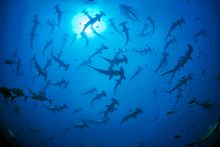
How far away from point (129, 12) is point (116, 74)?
0.71 meters

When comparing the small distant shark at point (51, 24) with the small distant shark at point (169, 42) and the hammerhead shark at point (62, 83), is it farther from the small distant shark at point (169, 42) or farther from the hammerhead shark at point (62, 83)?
the small distant shark at point (169, 42)

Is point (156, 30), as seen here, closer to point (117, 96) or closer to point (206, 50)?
point (206, 50)

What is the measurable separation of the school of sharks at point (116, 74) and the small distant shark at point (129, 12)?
13mm

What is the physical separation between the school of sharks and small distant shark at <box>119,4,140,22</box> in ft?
0.04

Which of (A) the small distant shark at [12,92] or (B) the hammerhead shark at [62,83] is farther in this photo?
(A) the small distant shark at [12,92]

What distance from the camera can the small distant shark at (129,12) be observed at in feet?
8.05

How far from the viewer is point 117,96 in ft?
8.66

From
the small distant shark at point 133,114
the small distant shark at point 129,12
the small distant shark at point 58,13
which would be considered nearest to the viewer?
the small distant shark at point 129,12

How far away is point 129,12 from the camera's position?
2.46 metres

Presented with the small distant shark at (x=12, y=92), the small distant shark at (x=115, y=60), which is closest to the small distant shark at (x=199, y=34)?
the small distant shark at (x=115, y=60)

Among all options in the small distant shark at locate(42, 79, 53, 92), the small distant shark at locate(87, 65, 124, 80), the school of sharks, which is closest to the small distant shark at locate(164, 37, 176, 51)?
the school of sharks

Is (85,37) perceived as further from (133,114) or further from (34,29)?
(133,114)

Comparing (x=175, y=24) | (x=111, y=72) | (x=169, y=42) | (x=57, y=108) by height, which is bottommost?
(x=57, y=108)

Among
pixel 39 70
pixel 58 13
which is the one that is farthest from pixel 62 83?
pixel 58 13
